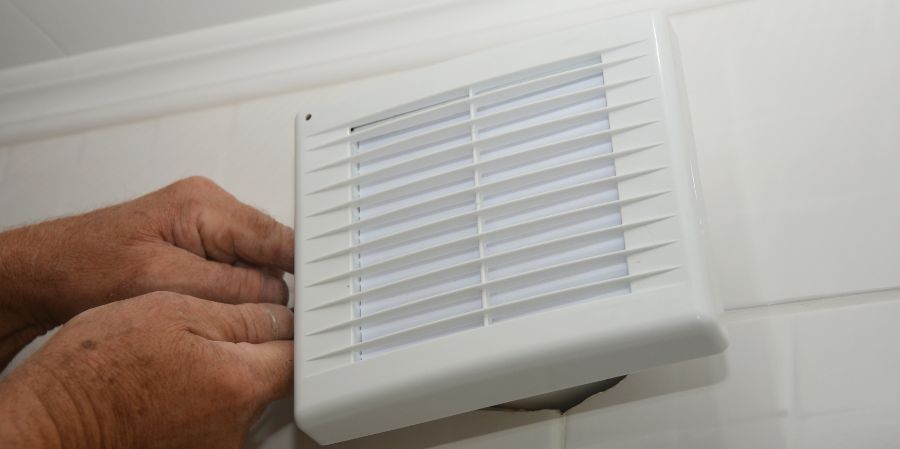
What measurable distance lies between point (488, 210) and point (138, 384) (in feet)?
0.97

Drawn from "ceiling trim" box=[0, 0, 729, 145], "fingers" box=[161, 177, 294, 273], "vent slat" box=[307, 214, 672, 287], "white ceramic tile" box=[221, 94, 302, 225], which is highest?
"ceiling trim" box=[0, 0, 729, 145]

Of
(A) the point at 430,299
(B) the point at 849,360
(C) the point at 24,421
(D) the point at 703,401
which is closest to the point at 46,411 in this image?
(C) the point at 24,421

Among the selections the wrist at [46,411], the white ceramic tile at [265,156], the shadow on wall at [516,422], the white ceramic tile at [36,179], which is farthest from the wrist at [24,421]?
the white ceramic tile at [36,179]

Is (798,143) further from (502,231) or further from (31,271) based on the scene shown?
(31,271)

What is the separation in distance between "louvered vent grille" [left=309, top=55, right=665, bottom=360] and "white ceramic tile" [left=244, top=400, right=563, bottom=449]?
0.13 m

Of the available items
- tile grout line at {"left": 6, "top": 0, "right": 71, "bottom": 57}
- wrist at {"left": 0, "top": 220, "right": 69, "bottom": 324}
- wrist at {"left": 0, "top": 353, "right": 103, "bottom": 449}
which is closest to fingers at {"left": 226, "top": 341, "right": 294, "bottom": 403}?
wrist at {"left": 0, "top": 353, "right": 103, "bottom": 449}

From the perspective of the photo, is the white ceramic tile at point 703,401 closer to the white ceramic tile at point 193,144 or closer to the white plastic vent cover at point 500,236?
the white plastic vent cover at point 500,236

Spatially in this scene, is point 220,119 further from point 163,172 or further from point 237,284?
point 237,284

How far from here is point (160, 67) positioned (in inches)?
39.5

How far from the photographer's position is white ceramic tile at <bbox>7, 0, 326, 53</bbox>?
3.09ft

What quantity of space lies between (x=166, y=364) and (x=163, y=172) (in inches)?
16.1

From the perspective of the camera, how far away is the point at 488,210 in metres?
0.62

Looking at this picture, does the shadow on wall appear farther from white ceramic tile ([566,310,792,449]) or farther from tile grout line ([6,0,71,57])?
tile grout line ([6,0,71,57])

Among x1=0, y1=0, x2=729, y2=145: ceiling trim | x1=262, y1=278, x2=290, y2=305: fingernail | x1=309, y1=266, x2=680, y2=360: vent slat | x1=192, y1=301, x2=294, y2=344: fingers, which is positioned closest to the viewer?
x1=309, y1=266, x2=680, y2=360: vent slat
